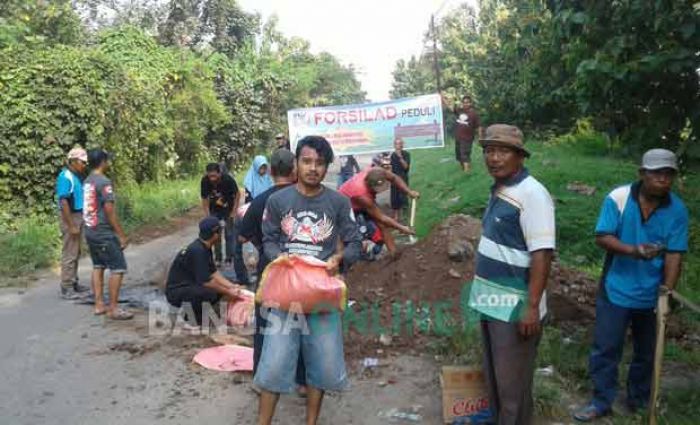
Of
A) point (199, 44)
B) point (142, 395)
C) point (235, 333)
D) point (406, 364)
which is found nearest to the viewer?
point (142, 395)

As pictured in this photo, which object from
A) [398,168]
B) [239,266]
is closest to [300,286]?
[239,266]

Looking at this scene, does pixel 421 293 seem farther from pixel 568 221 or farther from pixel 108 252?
pixel 568 221

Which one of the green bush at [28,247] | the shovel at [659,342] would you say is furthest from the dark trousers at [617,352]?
the green bush at [28,247]

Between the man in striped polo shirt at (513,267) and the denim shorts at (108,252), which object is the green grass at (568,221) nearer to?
the man in striped polo shirt at (513,267)

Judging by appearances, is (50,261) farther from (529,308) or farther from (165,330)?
(529,308)

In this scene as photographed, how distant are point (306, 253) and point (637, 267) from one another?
1935 mm

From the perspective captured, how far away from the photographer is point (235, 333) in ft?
19.8

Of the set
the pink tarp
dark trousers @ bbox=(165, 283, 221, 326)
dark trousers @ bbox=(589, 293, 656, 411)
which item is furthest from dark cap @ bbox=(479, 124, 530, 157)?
dark trousers @ bbox=(165, 283, 221, 326)

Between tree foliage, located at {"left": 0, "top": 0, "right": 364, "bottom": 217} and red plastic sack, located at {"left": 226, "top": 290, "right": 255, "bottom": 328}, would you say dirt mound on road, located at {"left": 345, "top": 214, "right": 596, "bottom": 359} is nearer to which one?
red plastic sack, located at {"left": 226, "top": 290, "right": 255, "bottom": 328}

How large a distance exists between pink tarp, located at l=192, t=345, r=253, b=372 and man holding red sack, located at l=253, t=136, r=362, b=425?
142 cm

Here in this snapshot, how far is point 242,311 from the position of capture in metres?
6.18

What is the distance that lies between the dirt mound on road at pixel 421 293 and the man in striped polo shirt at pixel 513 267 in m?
1.90

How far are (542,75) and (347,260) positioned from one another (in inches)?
160

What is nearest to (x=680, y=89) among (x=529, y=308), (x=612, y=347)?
(x=612, y=347)
